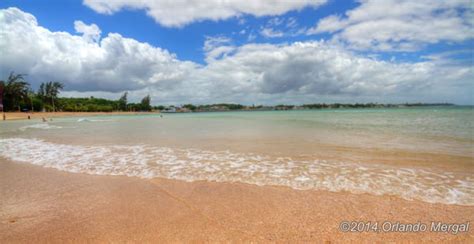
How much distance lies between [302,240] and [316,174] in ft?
9.20

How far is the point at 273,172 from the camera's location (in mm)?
5426

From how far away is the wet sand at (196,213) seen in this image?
9.12 feet

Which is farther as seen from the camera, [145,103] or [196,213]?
[145,103]

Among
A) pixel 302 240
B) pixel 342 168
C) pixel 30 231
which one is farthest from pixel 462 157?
pixel 30 231

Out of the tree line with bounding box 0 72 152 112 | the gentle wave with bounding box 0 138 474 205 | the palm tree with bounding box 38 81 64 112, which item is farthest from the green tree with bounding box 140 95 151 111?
the gentle wave with bounding box 0 138 474 205


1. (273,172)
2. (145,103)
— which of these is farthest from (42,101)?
(273,172)

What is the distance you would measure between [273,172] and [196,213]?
2.60 metres

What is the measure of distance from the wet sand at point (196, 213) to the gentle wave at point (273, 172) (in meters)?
0.43

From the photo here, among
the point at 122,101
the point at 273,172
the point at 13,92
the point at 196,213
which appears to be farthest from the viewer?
the point at 122,101

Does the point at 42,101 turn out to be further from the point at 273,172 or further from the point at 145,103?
the point at 273,172

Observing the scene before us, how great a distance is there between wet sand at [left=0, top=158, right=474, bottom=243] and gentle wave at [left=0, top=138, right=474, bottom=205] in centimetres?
43

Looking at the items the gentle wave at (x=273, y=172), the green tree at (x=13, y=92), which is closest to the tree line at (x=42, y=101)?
the green tree at (x=13, y=92)

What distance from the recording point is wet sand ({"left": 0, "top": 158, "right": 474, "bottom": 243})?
2.78 meters

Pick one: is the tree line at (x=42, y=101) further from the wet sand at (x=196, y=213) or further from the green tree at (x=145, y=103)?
the wet sand at (x=196, y=213)
